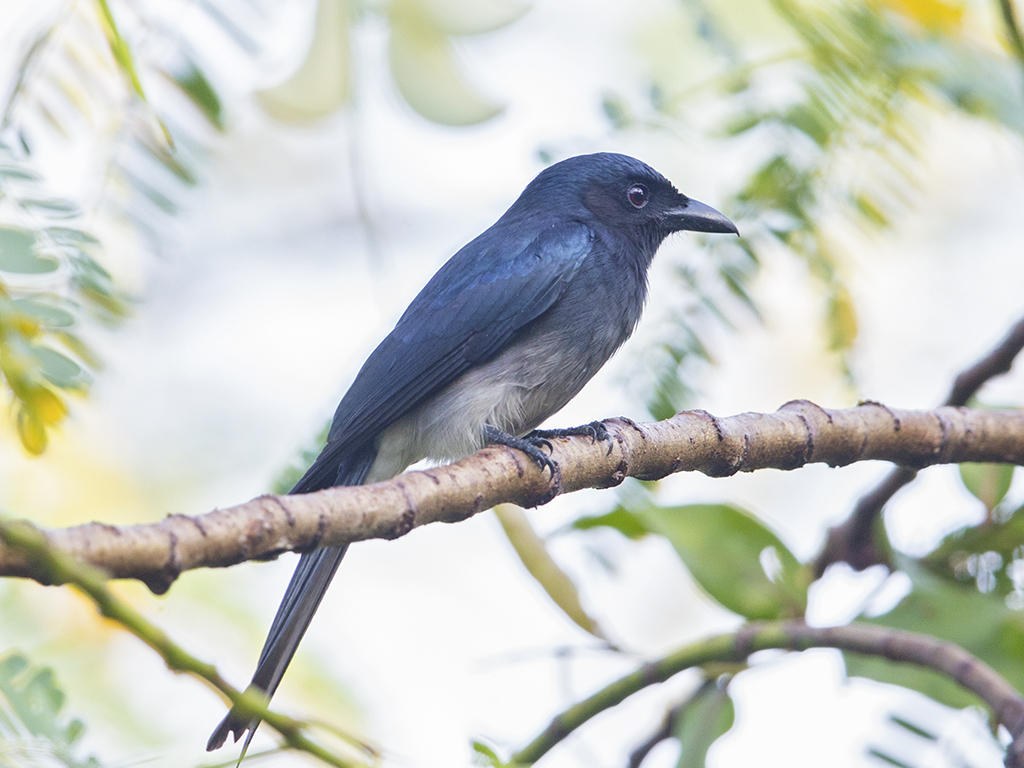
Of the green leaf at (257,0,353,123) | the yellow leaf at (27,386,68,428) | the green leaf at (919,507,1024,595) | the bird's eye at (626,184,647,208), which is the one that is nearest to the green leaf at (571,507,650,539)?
the green leaf at (919,507,1024,595)

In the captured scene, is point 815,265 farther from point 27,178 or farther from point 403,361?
point 27,178

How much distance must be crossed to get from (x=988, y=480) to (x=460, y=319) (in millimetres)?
1589

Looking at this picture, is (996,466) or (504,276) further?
(504,276)

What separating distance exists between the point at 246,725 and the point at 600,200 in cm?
279

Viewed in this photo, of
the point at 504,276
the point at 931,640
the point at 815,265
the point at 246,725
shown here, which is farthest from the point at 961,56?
the point at 246,725

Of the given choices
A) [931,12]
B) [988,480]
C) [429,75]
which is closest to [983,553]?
[988,480]

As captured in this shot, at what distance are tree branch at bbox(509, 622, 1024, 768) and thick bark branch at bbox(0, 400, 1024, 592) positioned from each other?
Result: 39 cm

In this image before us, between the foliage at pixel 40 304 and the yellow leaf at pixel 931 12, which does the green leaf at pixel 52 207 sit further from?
the yellow leaf at pixel 931 12

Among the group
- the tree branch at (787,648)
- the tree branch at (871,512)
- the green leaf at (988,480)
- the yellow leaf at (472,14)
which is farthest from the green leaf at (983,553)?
the yellow leaf at (472,14)

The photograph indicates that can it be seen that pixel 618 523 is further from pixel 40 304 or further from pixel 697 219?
pixel 40 304

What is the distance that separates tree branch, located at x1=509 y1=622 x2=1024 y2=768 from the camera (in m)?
2.44

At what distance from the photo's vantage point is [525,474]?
7.21ft

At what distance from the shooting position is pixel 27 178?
63.6 inches

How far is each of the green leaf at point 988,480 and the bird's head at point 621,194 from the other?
4.27 ft
